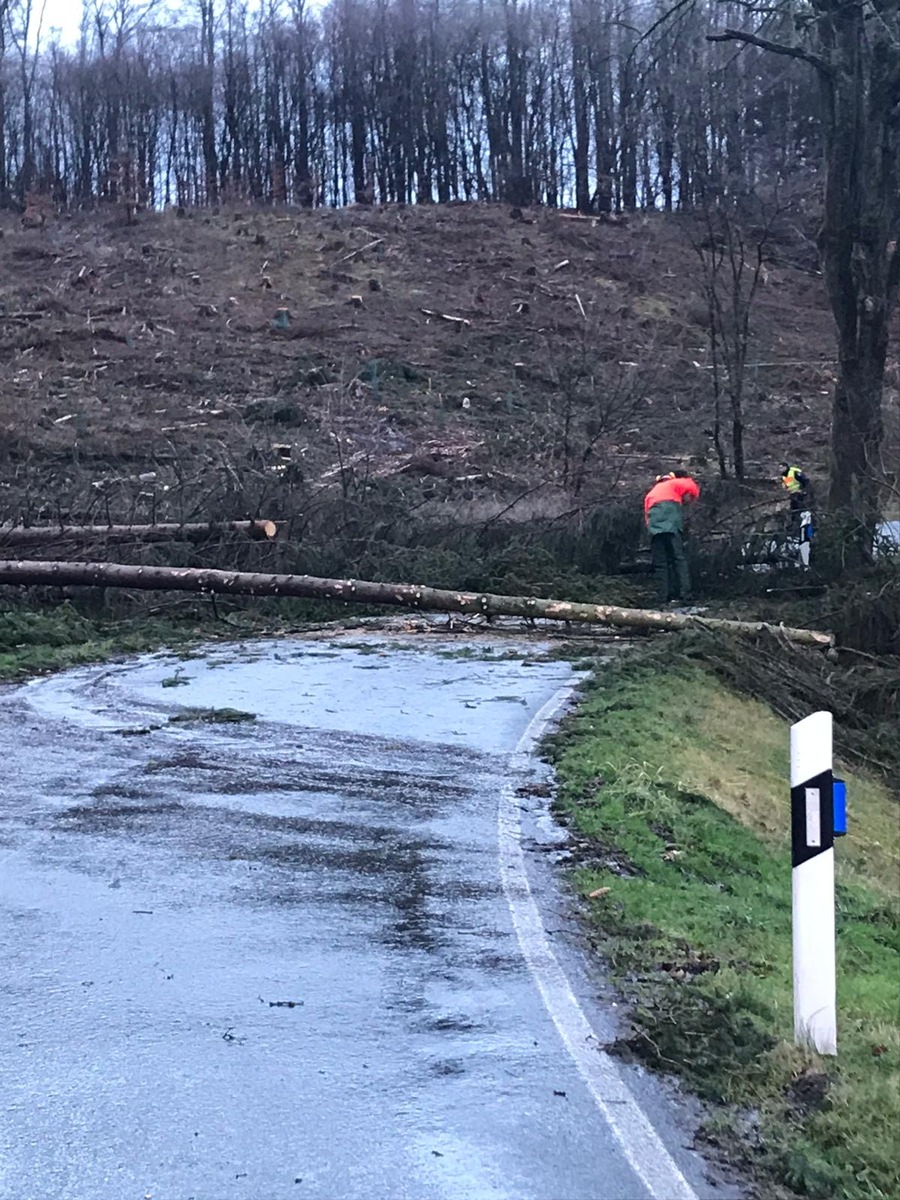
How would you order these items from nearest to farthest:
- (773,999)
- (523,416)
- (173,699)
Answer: (773,999)
(173,699)
(523,416)

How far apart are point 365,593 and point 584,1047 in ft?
32.5

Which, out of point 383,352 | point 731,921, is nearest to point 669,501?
point 731,921

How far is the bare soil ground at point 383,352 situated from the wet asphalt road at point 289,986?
10266mm

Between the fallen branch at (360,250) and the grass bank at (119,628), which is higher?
the fallen branch at (360,250)

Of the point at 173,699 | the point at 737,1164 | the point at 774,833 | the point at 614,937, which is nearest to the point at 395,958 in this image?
the point at 614,937

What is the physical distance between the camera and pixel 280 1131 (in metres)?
4.22

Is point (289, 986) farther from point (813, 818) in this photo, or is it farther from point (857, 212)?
point (857, 212)

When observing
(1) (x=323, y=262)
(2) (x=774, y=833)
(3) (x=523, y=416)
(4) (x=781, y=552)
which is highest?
(1) (x=323, y=262)

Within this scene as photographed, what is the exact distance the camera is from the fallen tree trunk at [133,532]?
16.2 metres

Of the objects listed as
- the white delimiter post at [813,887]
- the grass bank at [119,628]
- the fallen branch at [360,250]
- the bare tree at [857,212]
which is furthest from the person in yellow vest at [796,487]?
the fallen branch at [360,250]

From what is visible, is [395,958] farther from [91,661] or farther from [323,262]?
[323,262]

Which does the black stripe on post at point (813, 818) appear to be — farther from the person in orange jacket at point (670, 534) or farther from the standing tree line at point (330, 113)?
the standing tree line at point (330, 113)

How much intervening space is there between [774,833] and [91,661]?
24.5ft

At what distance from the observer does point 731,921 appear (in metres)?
6.64
